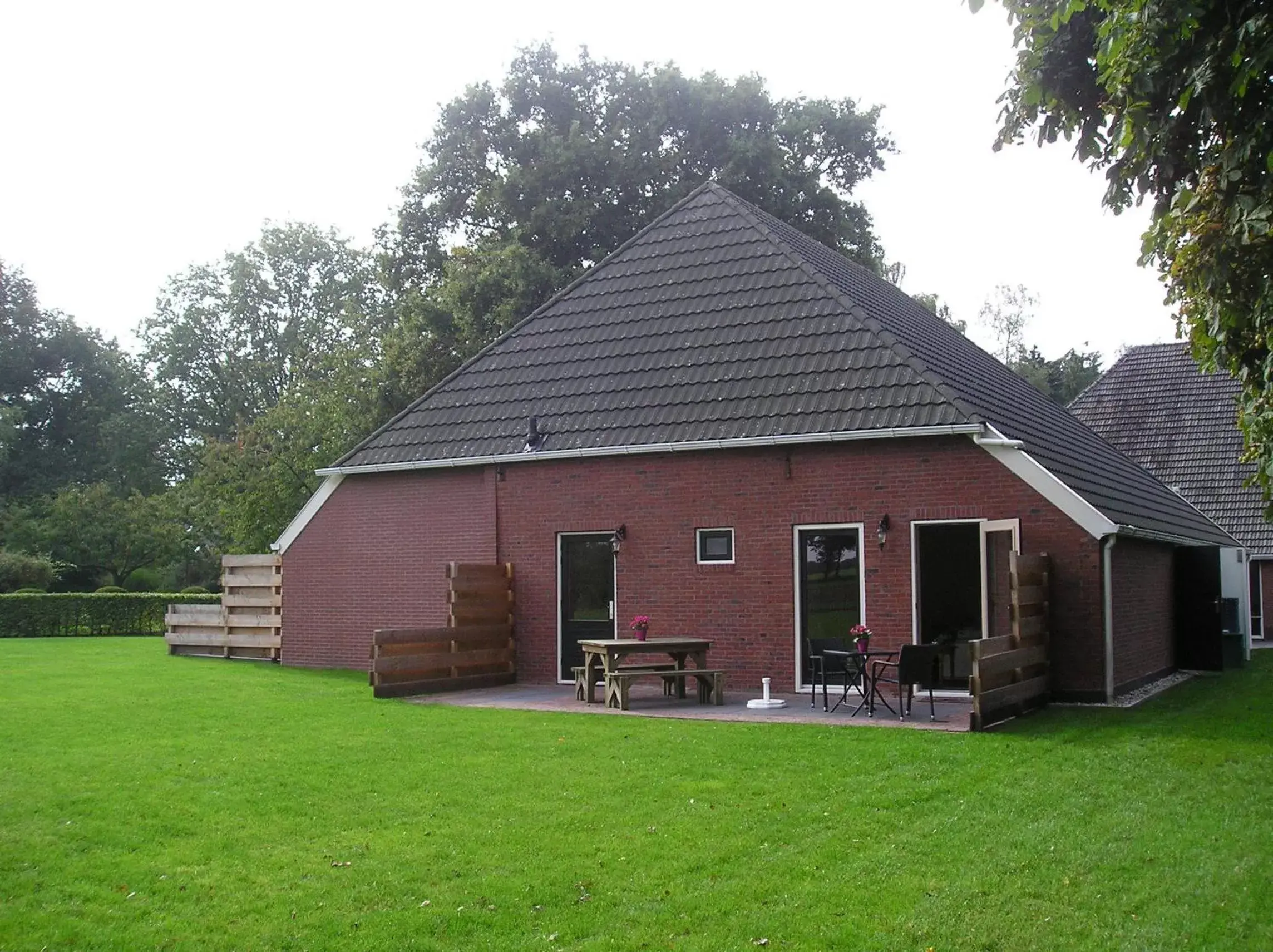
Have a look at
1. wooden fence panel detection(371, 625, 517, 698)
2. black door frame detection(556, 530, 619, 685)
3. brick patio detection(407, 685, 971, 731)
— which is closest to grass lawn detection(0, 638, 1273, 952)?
brick patio detection(407, 685, 971, 731)

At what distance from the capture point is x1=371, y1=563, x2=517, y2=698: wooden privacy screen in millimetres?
15555

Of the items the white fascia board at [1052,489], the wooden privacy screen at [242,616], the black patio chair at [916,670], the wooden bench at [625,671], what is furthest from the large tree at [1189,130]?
the wooden privacy screen at [242,616]

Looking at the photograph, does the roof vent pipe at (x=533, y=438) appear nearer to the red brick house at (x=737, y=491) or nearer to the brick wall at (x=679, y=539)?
the red brick house at (x=737, y=491)

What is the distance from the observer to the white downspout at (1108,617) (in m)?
14.2

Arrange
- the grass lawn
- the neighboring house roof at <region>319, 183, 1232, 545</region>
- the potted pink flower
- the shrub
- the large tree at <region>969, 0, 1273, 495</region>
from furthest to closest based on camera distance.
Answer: the shrub, the neighboring house roof at <region>319, 183, 1232, 545</region>, the potted pink flower, the large tree at <region>969, 0, 1273, 495</region>, the grass lawn

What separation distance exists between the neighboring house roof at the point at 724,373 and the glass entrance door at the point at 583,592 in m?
1.35

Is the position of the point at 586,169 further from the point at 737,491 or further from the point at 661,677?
the point at 661,677

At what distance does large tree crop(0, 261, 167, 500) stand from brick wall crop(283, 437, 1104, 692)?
36727 millimetres

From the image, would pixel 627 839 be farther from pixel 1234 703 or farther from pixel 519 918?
pixel 1234 703

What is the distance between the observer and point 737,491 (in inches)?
642

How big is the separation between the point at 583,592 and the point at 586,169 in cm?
1741

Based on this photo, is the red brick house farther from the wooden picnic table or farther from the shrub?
the shrub

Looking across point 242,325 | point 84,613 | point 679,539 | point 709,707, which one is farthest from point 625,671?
point 242,325

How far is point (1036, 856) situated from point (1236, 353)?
13.0 ft
